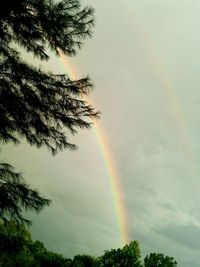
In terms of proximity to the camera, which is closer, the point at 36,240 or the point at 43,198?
the point at 43,198

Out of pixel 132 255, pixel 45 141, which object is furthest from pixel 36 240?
pixel 45 141

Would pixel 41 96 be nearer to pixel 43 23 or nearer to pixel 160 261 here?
pixel 43 23

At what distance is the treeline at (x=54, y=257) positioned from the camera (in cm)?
1110

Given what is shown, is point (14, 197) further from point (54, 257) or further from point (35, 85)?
point (54, 257)

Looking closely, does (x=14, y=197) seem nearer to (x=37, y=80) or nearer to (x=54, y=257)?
(x=37, y=80)

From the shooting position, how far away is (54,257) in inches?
2068

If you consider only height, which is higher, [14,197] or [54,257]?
[54,257]

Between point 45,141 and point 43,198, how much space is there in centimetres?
161

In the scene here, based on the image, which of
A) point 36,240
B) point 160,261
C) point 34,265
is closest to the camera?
point 160,261

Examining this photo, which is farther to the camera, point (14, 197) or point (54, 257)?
point (54, 257)

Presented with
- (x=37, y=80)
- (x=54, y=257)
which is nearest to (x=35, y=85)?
(x=37, y=80)

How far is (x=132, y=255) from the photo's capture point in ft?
136

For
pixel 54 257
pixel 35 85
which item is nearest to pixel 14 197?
pixel 35 85

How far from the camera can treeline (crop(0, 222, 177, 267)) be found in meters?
11.1
